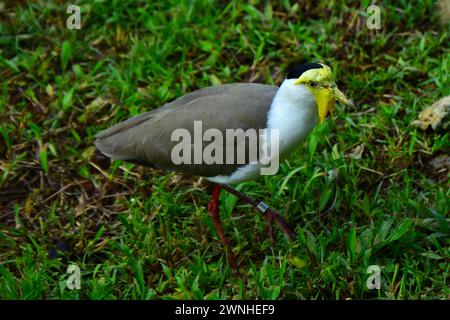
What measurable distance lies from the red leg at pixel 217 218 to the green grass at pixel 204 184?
0.06m

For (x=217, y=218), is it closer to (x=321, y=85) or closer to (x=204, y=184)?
(x=204, y=184)

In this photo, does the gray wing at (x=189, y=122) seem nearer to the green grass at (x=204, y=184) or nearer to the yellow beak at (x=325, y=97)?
the yellow beak at (x=325, y=97)

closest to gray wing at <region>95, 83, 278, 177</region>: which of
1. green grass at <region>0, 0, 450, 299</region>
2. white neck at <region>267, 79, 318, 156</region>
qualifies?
white neck at <region>267, 79, 318, 156</region>

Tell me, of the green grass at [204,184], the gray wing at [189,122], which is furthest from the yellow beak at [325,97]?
the green grass at [204,184]

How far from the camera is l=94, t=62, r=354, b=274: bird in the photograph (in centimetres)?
409

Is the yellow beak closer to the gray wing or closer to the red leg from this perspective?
the gray wing

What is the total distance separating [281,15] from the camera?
20.3 ft

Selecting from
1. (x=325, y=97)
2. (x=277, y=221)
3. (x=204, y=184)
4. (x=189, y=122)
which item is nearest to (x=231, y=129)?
(x=189, y=122)

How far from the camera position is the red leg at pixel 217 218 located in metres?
4.43

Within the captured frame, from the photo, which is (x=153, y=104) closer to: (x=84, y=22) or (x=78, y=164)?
(x=78, y=164)
